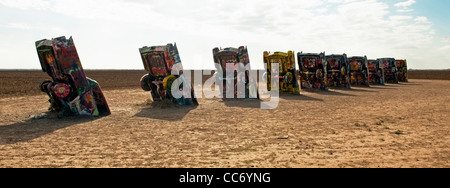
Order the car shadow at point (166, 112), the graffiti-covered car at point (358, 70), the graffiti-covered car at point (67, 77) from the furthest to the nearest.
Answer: the graffiti-covered car at point (358, 70), the car shadow at point (166, 112), the graffiti-covered car at point (67, 77)

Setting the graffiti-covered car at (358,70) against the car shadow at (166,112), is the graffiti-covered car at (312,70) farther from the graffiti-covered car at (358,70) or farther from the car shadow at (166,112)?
the car shadow at (166,112)

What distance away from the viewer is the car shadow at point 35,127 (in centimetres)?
725

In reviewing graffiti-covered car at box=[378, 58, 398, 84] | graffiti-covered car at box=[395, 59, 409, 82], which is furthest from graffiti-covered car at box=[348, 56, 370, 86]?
graffiti-covered car at box=[395, 59, 409, 82]

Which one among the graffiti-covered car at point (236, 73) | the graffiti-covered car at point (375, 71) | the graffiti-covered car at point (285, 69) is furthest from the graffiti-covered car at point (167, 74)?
the graffiti-covered car at point (375, 71)

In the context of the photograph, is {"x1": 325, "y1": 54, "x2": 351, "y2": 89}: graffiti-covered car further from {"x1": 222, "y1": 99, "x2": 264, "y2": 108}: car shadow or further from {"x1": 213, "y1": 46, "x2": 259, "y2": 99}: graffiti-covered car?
{"x1": 222, "y1": 99, "x2": 264, "y2": 108}: car shadow

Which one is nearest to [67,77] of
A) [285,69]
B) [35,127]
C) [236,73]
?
[35,127]

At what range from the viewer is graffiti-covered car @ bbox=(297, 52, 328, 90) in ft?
68.9

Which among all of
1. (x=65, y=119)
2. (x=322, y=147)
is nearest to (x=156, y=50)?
(x=65, y=119)

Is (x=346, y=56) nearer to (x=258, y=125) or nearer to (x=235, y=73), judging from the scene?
(x=235, y=73)

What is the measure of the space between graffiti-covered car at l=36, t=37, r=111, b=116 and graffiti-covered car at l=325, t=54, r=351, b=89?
1874 centimetres

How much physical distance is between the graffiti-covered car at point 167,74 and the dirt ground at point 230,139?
210 cm

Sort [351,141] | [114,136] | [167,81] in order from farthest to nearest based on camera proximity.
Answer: [167,81], [114,136], [351,141]

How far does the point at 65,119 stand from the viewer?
9781 mm

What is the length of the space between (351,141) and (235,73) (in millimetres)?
10133
